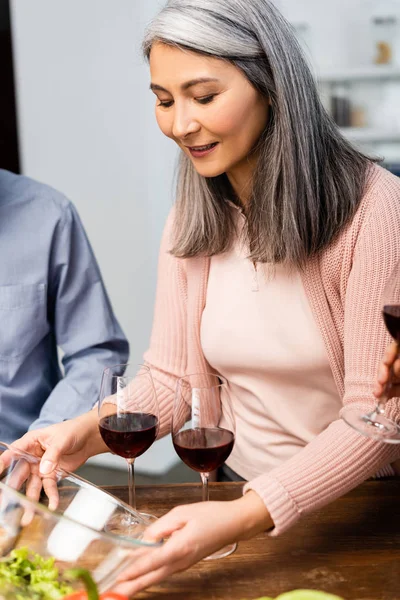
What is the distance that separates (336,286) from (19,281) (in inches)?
34.3

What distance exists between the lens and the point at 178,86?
4.50 ft

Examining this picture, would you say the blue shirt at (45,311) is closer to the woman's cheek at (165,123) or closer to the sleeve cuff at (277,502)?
the woman's cheek at (165,123)

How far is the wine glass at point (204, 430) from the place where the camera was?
1168 mm

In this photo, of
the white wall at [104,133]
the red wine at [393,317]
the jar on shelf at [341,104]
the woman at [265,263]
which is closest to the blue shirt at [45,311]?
the woman at [265,263]

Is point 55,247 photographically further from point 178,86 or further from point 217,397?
point 217,397

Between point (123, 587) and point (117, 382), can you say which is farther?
point (117, 382)

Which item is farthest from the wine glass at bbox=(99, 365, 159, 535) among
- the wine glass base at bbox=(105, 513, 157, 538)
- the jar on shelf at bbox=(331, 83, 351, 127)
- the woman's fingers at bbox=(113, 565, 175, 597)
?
the jar on shelf at bbox=(331, 83, 351, 127)

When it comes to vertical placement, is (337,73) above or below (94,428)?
above

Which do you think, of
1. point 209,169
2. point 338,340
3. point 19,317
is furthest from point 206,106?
point 19,317

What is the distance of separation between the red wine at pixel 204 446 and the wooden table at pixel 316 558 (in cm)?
15

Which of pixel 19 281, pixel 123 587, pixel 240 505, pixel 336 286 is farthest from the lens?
pixel 19 281

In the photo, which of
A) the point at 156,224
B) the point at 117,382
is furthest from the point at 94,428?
the point at 156,224

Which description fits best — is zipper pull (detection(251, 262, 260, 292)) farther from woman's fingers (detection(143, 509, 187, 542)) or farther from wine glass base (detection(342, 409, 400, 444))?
woman's fingers (detection(143, 509, 187, 542))

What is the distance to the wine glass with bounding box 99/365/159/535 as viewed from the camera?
4.00 ft
